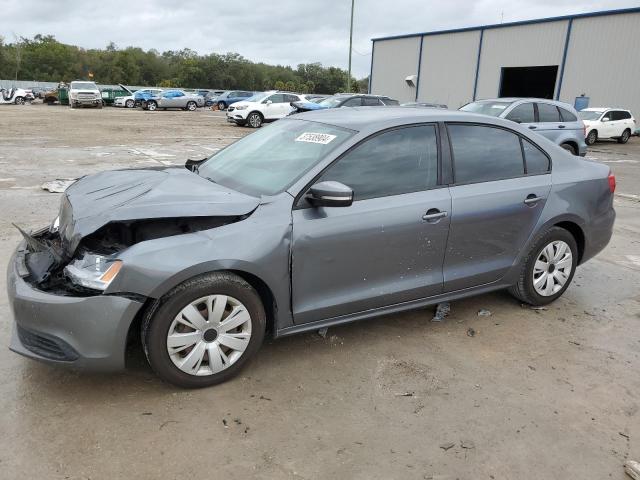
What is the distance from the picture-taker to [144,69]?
302ft

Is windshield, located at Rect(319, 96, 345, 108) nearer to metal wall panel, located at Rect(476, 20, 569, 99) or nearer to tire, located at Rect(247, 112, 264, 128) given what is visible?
tire, located at Rect(247, 112, 264, 128)

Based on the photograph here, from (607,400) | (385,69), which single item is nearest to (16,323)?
(607,400)

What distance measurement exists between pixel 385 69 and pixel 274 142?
125 feet

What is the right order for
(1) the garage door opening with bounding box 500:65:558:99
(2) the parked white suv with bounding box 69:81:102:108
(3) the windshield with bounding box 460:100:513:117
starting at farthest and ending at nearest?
(2) the parked white suv with bounding box 69:81:102:108 → (1) the garage door opening with bounding box 500:65:558:99 → (3) the windshield with bounding box 460:100:513:117

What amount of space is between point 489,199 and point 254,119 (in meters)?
21.1

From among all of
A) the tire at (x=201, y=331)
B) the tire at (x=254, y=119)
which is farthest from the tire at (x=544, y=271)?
the tire at (x=254, y=119)

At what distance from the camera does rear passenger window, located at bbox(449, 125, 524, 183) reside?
12.6 ft

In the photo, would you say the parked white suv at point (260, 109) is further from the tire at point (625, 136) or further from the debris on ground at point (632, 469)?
the debris on ground at point (632, 469)

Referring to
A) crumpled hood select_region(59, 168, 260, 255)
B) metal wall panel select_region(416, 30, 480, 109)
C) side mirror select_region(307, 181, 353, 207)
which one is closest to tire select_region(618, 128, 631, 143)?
metal wall panel select_region(416, 30, 480, 109)

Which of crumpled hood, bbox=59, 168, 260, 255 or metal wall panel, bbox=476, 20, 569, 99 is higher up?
metal wall panel, bbox=476, 20, 569, 99

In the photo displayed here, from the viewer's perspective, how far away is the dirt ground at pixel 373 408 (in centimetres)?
253

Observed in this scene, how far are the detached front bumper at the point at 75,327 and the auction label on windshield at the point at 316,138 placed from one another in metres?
1.63

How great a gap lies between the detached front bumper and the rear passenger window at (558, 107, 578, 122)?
12.3m

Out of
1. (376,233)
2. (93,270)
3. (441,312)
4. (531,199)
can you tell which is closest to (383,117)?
(376,233)
